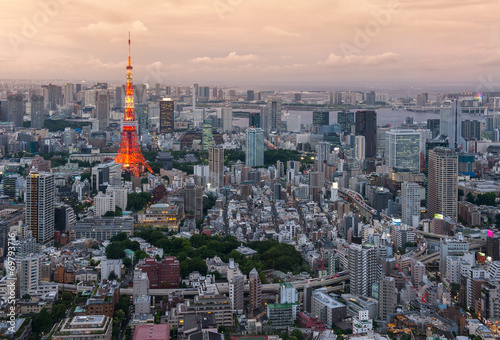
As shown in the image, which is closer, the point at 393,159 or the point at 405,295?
the point at 405,295

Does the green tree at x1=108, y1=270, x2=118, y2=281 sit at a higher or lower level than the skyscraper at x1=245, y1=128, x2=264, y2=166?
lower

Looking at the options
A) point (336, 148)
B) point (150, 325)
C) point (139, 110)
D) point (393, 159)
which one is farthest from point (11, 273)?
point (139, 110)

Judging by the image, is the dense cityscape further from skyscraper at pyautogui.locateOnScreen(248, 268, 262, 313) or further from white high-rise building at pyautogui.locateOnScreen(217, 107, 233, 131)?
white high-rise building at pyautogui.locateOnScreen(217, 107, 233, 131)

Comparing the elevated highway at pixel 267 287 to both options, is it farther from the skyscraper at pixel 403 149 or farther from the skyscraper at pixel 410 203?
the skyscraper at pixel 403 149

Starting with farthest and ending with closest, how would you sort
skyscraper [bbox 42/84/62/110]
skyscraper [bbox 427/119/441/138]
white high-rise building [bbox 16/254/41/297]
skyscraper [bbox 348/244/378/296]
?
skyscraper [bbox 42/84/62/110] → skyscraper [bbox 427/119/441/138] → skyscraper [bbox 348/244/378/296] → white high-rise building [bbox 16/254/41/297]

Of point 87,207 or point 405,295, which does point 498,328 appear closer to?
point 405,295

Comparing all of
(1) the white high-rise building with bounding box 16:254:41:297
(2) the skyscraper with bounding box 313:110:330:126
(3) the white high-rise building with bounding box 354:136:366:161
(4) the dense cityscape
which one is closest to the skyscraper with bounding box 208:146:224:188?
(4) the dense cityscape
